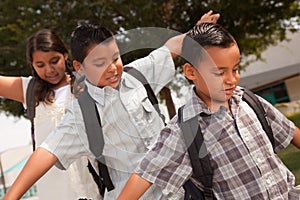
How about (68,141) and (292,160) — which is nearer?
(68,141)

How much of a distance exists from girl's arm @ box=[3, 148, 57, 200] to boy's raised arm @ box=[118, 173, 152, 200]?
0.42 meters

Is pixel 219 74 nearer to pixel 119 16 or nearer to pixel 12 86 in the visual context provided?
pixel 12 86

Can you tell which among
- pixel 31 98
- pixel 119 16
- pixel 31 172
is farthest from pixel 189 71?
pixel 119 16

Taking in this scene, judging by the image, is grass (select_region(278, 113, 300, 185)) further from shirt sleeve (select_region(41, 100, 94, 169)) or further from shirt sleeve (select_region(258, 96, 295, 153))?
shirt sleeve (select_region(41, 100, 94, 169))

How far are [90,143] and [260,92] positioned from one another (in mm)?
25040

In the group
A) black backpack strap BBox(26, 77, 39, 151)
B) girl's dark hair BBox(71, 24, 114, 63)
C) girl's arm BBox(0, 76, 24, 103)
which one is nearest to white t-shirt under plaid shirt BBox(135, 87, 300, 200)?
girl's dark hair BBox(71, 24, 114, 63)

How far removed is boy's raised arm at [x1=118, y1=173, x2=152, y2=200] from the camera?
182 cm

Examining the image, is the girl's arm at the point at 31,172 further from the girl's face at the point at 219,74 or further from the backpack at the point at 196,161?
the girl's face at the point at 219,74

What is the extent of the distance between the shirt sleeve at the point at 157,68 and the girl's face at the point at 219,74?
0.51 meters

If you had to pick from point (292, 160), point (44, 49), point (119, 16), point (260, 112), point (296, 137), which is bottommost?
point (292, 160)

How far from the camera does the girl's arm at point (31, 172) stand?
2.02 metres

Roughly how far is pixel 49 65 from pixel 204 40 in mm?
1180

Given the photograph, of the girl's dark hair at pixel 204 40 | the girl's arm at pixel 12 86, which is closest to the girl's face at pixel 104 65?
the girl's dark hair at pixel 204 40

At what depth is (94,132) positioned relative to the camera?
7.03 ft
